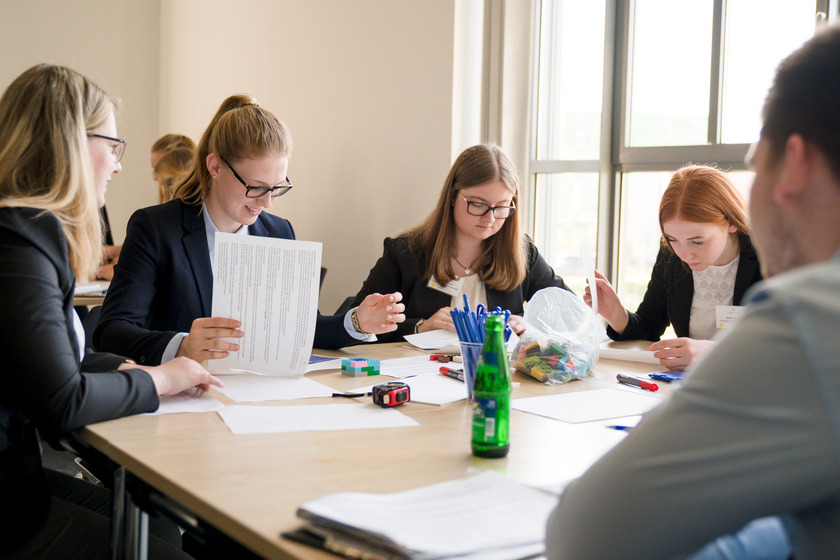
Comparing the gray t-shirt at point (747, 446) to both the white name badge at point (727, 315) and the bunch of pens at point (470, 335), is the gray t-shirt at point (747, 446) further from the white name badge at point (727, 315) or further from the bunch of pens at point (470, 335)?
the white name badge at point (727, 315)

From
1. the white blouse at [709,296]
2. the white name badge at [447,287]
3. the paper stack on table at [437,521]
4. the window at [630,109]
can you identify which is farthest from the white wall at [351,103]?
the paper stack on table at [437,521]

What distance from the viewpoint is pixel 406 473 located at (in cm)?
115

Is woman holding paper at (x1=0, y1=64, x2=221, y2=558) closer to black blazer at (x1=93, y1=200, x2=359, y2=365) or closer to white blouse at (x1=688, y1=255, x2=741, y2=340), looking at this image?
black blazer at (x1=93, y1=200, x2=359, y2=365)

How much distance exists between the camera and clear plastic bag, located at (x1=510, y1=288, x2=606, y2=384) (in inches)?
76.9

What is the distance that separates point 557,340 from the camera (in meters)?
1.99

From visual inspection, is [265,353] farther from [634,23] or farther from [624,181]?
[634,23]

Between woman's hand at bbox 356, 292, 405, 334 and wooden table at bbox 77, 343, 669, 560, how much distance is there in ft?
2.07

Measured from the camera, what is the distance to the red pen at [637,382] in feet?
6.09

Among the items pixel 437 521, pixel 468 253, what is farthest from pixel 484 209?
pixel 437 521

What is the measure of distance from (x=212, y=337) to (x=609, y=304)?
4.68 ft

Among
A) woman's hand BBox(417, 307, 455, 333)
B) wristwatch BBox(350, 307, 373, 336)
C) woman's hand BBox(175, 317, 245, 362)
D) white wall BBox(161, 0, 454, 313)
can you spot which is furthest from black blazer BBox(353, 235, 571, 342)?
woman's hand BBox(175, 317, 245, 362)

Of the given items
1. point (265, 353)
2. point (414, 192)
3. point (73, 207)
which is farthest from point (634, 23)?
point (73, 207)

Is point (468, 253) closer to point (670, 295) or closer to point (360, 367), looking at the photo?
point (670, 295)

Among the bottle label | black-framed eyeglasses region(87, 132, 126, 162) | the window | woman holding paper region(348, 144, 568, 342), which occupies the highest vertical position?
the window
